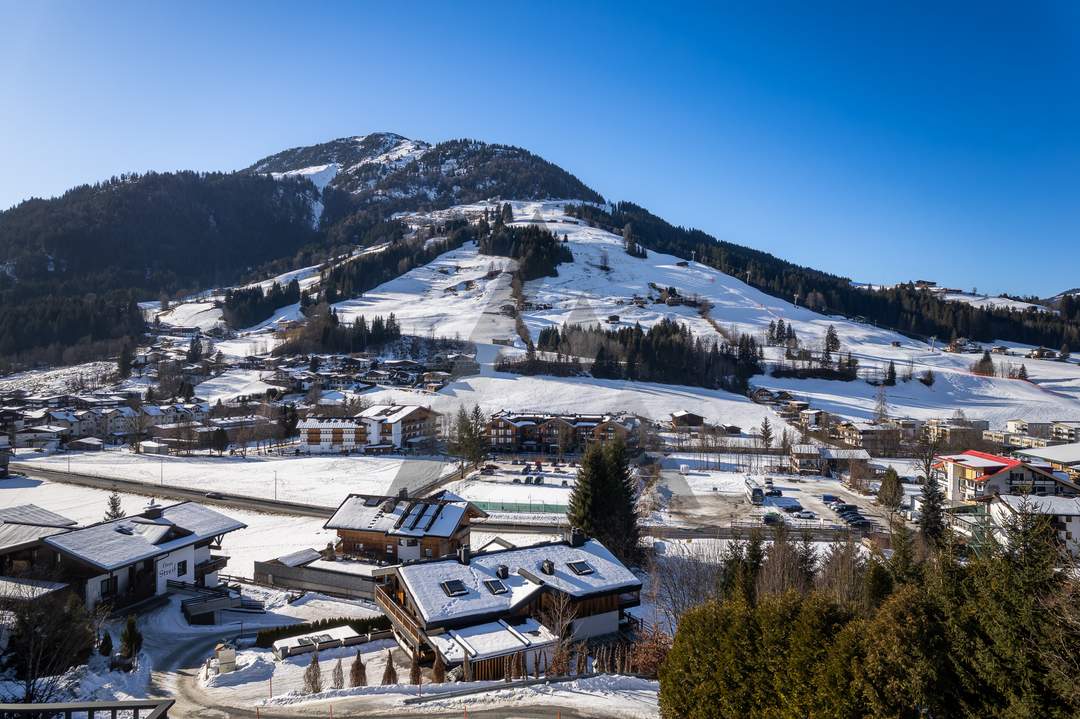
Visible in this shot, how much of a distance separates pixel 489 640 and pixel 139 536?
13.1 metres

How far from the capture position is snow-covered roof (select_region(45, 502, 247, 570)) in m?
17.7

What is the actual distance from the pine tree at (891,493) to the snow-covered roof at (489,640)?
1026 inches

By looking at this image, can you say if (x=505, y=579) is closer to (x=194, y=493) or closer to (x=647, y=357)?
(x=194, y=493)

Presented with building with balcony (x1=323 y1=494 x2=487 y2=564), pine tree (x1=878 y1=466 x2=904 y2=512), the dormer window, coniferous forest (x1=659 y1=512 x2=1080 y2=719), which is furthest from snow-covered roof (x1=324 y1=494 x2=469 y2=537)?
pine tree (x1=878 y1=466 x2=904 y2=512)

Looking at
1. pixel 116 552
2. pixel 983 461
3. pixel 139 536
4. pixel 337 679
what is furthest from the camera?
pixel 983 461

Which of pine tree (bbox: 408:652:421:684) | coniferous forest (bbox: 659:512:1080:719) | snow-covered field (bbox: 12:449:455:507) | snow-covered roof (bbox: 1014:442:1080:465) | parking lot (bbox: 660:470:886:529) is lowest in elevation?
snow-covered field (bbox: 12:449:455:507)

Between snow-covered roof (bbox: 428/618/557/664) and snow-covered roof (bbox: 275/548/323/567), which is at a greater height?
snow-covered roof (bbox: 428/618/557/664)

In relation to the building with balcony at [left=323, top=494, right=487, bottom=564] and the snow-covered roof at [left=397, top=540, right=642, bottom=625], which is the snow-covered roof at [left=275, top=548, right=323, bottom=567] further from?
the snow-covered roof at [left=397, top=540, right=642, bottom=625]

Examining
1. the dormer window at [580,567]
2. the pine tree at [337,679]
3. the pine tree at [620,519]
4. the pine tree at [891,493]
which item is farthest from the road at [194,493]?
the pine tree at [891,493]

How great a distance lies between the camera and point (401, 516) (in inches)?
976

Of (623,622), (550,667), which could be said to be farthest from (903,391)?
(550,667)

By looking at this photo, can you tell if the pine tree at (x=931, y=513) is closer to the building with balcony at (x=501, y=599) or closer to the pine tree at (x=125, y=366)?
the building with balcony at (x=501, y=599)

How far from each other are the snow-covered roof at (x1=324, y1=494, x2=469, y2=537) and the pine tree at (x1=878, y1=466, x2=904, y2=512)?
74.3 feet

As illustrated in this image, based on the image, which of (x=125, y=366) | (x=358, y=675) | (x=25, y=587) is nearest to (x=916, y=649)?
(x=358, y=675)
